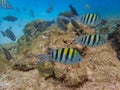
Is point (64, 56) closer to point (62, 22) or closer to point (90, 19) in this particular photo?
point (90, 19)

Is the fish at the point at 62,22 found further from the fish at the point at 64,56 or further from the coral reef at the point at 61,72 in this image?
the fish at the point at 64,56

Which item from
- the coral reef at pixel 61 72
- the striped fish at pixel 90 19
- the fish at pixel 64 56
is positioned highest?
the striped fish at pixel 90 19

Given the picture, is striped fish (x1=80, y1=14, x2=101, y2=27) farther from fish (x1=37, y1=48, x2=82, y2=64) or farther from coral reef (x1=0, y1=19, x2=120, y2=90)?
fish (x1=37, y1=48, x2=82, y2=64)

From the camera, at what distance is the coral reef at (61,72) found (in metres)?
5.17

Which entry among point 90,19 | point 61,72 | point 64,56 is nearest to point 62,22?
point 90,19

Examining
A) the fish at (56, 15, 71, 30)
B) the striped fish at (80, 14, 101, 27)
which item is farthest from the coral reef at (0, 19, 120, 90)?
the fish at (56, 15, 71, 30)

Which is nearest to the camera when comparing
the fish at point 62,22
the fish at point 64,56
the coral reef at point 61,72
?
the fish at point 64,56

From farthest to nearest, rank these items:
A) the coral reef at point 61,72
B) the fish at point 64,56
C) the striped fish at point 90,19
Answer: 1. the striped fish at point 90,19
2. the coral reef at point 61,72
3. the fish at point 64,56

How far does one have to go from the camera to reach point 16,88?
5.45 meters

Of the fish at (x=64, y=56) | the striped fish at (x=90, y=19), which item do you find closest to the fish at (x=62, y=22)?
the striped fish at (x=90, y=19)

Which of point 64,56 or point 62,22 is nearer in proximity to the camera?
point 64,56

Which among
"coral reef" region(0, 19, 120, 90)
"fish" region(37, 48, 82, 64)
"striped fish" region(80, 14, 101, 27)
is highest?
"striped fish" region(80, 14, 101, 27)

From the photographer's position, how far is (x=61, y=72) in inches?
207

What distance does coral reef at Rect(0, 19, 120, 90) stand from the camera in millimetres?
5172
